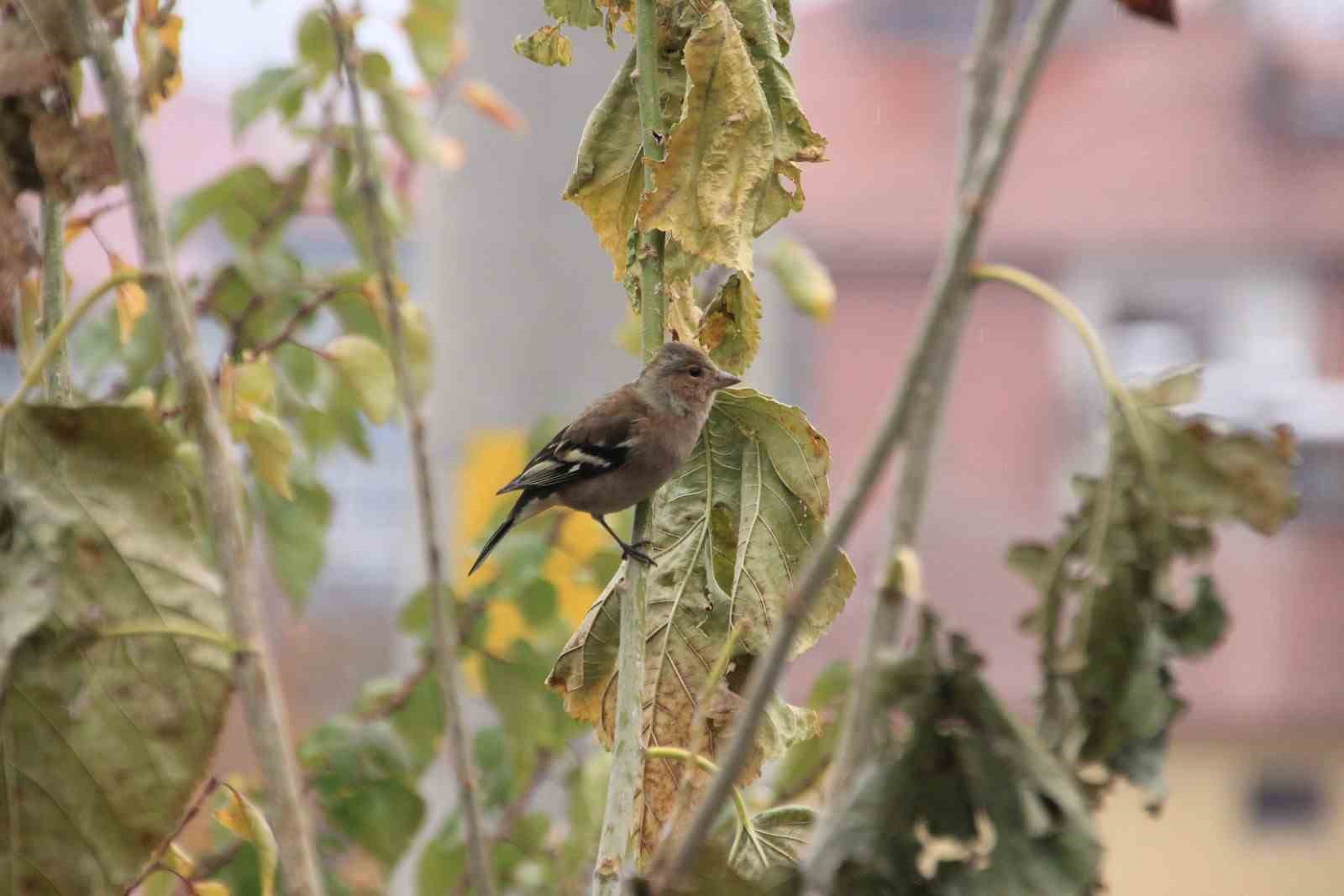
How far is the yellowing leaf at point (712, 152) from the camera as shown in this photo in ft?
4.19

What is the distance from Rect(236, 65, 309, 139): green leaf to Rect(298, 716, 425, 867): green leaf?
1056 mm

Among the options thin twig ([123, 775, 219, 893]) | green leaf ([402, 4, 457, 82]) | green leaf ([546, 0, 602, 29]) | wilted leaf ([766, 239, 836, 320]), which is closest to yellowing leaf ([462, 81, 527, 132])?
green leaf ([402, 4, 457, 82])

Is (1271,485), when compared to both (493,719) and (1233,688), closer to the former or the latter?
(493,719)

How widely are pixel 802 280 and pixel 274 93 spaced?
0.96m

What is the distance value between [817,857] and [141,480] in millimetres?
544

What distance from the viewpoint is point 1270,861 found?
10344 mm

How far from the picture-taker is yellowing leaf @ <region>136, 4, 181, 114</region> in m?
1.40

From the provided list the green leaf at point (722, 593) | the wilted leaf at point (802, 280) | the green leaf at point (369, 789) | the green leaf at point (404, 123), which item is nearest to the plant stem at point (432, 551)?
the green leaf at point (722, 593)

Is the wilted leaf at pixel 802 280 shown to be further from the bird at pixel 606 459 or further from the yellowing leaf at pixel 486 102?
the yellowing leaf at pixel 486 102

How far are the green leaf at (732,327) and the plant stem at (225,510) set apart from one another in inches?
25.3

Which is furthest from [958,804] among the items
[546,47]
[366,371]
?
[366,371]

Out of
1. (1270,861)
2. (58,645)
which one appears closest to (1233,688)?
(1270,861)

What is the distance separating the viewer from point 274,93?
2570mm

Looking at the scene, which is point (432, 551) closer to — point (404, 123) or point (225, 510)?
point (225, 510)
